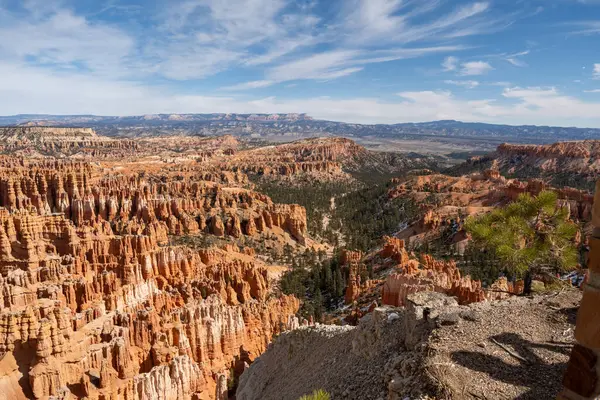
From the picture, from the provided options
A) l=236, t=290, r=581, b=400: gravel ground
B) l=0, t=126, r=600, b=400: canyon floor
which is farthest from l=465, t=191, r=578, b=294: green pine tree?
l=236, t=290, r=581, b=400: gravel ground

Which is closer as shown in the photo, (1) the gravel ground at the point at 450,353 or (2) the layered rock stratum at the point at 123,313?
(1) the gravel ground at the point at 450,353

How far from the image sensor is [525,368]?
6.48 metres

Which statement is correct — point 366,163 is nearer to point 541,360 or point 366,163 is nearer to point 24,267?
point 24,267

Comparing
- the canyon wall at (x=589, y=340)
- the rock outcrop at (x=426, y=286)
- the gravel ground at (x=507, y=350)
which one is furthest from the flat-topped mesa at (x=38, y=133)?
the canyon wall at (x=589, y=340)

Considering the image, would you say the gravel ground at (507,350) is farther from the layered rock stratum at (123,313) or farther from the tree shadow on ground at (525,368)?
the layered rock stratum at (123,313)

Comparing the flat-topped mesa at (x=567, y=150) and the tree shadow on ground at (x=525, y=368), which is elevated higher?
the flat-topped mesa at (x=567, y=150)

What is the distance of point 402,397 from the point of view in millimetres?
6367

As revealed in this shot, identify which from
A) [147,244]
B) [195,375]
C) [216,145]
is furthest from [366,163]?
[195,375]

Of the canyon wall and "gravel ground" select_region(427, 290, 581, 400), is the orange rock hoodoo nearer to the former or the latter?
"gravel ground" select_region(427, 290, 581, 400)

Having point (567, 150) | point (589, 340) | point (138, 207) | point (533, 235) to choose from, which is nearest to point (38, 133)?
point (138, 207)

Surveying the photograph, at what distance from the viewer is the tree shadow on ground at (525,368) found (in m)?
5.95

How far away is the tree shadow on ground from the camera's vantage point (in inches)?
234

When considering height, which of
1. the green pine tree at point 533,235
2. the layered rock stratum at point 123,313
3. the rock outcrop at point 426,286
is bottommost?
the layered rock stratum at point 123,313

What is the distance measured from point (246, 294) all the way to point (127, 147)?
498ft
